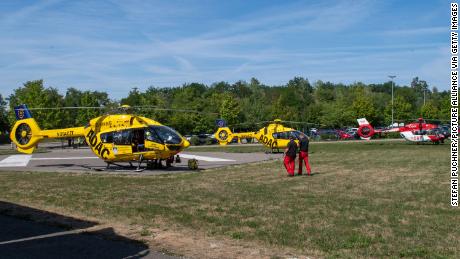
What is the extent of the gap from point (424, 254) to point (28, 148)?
23.8m

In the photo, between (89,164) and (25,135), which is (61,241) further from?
(89,164)

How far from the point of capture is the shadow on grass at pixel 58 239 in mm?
7570

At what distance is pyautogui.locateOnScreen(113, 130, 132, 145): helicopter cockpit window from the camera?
74.7 feet

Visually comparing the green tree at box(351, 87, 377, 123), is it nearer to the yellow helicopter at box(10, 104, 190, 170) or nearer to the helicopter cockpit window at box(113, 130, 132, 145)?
the yellow helicopter at box(10, 104, 190, 170)

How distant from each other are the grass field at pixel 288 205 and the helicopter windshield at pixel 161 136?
9.35 ft

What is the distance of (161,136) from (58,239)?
13.9m

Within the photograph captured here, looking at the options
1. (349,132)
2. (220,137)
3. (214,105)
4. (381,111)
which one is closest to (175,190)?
(220,137)

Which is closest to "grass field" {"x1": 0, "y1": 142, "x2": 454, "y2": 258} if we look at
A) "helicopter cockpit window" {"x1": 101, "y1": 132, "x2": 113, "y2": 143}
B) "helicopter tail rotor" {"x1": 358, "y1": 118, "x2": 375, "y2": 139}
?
"helicopter cockpit window" {"x1": 101, "y1": 132, "x2": 113, "y2": 143}

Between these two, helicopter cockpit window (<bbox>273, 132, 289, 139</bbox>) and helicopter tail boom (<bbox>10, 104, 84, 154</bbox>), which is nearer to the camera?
helicopter tail boom (<bbox>10, 104, 84, 154</bbox>)

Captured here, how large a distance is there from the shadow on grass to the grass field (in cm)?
79

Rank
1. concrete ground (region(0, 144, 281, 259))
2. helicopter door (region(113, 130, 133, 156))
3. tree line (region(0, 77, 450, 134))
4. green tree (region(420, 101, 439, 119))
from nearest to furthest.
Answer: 1. concrete ground (region(0, 144, 281, 259))
2. helicopter door (region(113, 130, 133, 156))
3. tree line (region(0, 77, 450, 134))
4. green tree (region(420, 101, 439, 119))

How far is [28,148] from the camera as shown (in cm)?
2617

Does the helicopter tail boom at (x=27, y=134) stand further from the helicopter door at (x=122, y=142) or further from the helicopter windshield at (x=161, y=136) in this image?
the helicopter windshield at (x=161, y=136)

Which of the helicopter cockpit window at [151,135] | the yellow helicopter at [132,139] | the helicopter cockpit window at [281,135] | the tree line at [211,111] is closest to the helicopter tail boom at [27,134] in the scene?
the yellow helicopter at [132,139]
